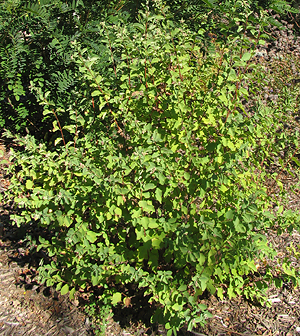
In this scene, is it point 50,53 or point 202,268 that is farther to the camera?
point 50,53

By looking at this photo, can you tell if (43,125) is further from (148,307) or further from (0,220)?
(148,307)

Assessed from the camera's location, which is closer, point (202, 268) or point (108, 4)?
point (202, 268)

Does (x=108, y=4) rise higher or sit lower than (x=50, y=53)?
higher

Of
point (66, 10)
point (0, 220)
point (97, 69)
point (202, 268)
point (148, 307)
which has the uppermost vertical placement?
point (66, 10)

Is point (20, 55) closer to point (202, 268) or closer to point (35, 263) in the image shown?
point (35, 263)

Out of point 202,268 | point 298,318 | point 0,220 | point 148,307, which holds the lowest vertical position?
point 0,220

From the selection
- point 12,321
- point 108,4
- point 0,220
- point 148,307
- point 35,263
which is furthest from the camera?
point 108,4

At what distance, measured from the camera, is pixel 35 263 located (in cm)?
261

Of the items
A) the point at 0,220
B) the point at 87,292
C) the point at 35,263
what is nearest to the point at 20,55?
the point at 0,220

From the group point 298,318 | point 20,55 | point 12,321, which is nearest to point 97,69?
point 20,55

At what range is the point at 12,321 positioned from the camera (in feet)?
7.15

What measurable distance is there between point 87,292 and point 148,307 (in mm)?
496

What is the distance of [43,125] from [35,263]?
60.2 inches

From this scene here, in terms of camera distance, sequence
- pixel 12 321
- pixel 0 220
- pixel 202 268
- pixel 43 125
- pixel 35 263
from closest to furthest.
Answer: pixel 202 268 < pixel 12 321 < pixel 35 263 < pixel 0 220 < pixel 43 125
